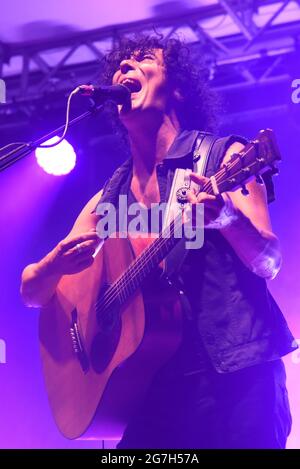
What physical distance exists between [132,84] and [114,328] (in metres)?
0.85

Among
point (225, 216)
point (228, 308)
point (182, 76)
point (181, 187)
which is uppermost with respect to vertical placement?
point (182, 76)

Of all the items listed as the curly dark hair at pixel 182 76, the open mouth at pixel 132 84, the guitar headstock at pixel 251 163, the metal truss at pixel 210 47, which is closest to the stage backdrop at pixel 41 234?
the metal truss at pixel 210 47

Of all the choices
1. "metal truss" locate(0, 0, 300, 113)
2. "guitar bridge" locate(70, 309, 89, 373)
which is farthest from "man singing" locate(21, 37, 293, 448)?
"metal truss" locate(0, 0, 300, 113)

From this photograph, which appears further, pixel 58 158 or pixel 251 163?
pixel 58 158

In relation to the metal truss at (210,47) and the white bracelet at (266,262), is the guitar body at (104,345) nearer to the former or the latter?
the white bracelet at (266,262)

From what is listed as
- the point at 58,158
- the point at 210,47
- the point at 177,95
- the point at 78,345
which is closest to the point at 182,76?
the point at 177,95

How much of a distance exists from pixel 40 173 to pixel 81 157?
1.02 ft

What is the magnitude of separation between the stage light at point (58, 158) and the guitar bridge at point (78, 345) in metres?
2.17

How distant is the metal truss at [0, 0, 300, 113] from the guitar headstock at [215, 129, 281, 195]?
2289mm

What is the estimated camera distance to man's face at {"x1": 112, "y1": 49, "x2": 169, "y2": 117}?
248 cm

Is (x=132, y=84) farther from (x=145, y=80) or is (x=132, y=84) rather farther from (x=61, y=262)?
(x=61, y=262)

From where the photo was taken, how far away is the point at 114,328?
7.71ft

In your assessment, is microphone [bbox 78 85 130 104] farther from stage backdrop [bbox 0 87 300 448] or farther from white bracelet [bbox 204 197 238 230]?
stage backdrop [bbox 0 87 300 448]

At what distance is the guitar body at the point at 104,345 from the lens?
7.08 ft
